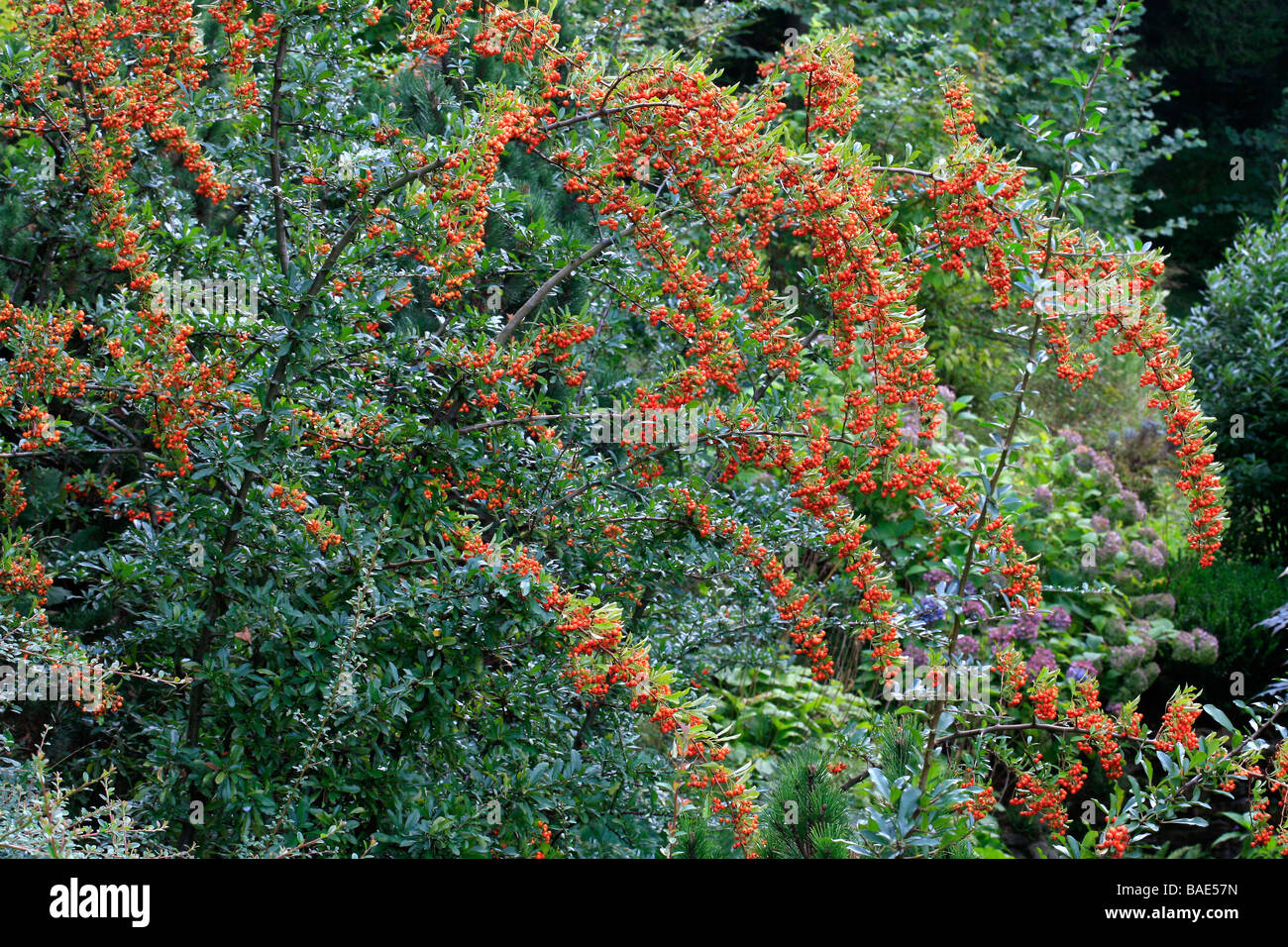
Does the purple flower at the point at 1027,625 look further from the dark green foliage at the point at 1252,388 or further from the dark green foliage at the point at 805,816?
the dark green foliage at the point at 805,816

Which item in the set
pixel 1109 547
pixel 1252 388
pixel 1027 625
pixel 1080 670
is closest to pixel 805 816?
pixel 1080 670

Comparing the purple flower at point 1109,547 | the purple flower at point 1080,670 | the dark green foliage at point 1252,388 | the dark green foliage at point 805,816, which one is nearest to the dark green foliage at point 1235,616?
the purple flower at point 1109,547

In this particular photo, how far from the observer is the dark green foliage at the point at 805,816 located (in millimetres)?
2512

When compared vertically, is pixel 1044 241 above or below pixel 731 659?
above

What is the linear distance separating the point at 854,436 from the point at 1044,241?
2.52ft

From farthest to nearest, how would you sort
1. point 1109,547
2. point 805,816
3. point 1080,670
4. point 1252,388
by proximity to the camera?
1. point 1252,388
2. point 1109,547
3. point 1080,670
4. point 805,816

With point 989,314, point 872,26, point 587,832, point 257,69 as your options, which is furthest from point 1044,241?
point 872,26

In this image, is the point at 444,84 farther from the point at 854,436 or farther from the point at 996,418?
the point at 996,418

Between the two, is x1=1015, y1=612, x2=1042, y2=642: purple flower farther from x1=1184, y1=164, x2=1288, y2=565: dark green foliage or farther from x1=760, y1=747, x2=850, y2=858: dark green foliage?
x1=760, y1=747, x2=850, y2=858: dark green foliage

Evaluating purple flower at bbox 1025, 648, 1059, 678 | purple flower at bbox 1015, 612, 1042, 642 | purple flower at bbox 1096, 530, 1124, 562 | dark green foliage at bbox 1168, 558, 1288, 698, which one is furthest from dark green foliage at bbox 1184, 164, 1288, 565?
purple flower at bbox 1025, 648, 1059, 678

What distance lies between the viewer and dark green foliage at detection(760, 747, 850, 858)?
98.9 inches

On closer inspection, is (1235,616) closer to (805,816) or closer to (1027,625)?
(1027,625)

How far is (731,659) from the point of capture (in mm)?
4590

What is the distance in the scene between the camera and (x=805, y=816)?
102 inches
